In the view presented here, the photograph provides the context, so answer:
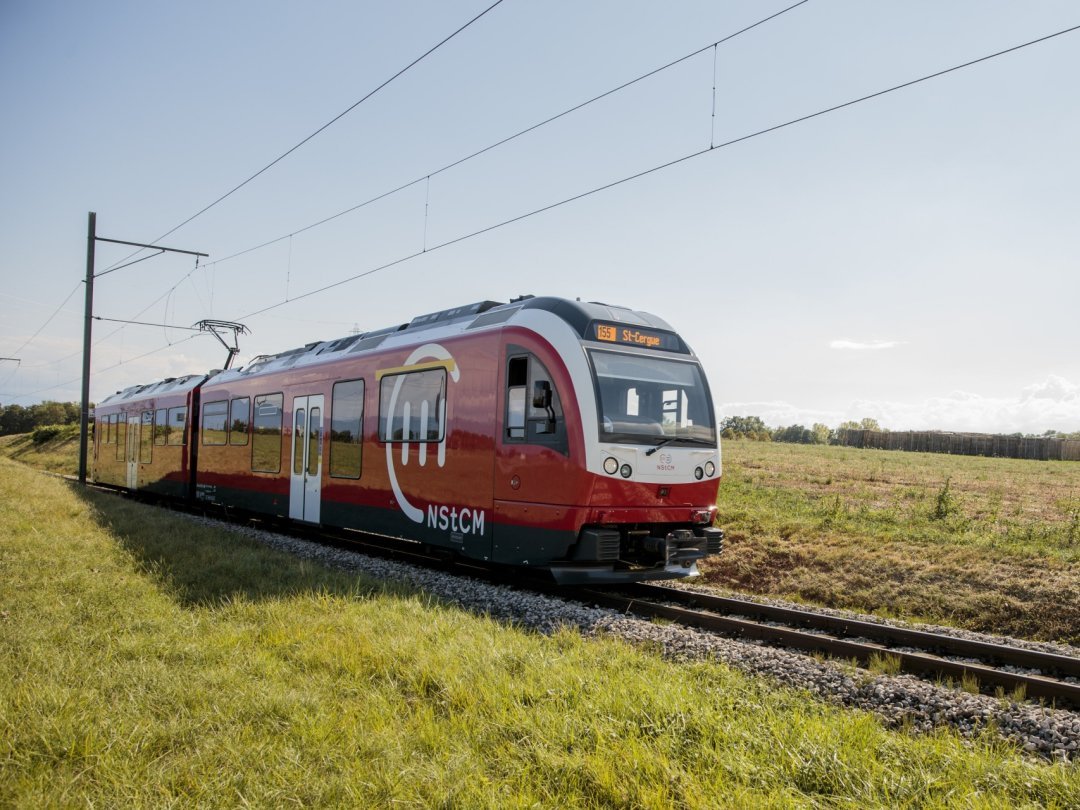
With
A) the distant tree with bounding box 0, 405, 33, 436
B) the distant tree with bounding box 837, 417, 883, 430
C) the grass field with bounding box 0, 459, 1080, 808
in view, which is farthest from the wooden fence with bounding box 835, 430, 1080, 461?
the distant tree with bounding box 0, 405, 33, 436

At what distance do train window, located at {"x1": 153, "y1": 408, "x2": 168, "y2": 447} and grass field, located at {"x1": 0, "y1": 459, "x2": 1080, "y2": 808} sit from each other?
15.4 meters

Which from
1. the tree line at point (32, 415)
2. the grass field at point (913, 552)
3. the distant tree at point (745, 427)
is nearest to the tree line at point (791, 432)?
the distant tree at point (745, 427)

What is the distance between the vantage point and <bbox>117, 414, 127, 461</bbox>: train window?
82.2 feet

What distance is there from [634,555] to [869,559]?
15.1 feet

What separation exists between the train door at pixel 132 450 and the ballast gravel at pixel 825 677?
59.8 ft

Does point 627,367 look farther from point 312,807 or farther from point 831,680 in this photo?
point 312,807

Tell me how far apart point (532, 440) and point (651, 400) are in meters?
1.55

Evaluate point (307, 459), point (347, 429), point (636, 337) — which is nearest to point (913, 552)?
point (636, 337)

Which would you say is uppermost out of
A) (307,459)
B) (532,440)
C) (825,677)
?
(532,440)

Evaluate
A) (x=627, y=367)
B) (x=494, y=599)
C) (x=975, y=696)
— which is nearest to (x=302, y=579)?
(x=494, y=599)

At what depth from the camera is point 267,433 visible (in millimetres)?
15492

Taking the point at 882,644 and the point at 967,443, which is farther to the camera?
the point at 967,443

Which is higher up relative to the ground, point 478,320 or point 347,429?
point 478,320

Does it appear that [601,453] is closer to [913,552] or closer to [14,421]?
[913,552]
